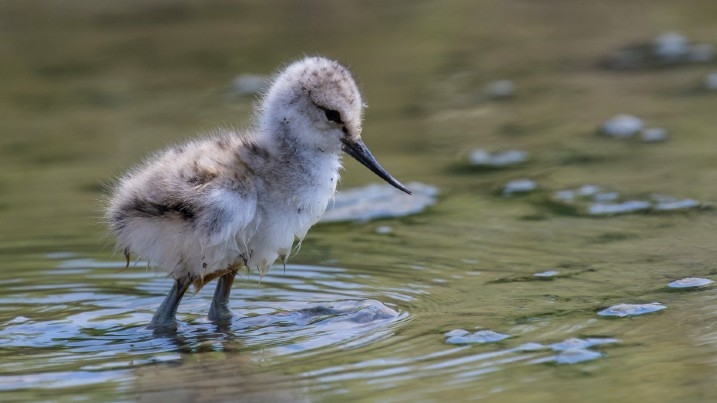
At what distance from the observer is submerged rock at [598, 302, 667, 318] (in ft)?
15.8

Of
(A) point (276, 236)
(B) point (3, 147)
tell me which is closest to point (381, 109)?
(B) point (3, 147)

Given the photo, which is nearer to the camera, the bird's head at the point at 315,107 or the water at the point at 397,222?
the water at the point at 397,222

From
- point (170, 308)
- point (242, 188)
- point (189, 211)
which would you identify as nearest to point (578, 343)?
point (242, 188)

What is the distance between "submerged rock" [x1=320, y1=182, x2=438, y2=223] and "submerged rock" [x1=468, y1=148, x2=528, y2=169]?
22.4 inches

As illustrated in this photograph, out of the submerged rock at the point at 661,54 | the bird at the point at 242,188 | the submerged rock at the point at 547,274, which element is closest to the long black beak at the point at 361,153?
the bird at the point at 242,188

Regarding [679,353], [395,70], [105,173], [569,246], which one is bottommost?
[679,353]

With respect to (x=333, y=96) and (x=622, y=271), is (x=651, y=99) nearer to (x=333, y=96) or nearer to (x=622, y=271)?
(x=622, y=271)

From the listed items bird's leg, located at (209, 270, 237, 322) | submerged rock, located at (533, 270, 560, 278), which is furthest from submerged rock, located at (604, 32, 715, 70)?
bird's leg, located at (209, 270, 237, 322)

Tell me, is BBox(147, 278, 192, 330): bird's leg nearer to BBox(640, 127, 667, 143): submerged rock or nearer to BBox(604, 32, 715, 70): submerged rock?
BBox(640, 127, 667, 143): submerged rock

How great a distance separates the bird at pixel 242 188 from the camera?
4.90m

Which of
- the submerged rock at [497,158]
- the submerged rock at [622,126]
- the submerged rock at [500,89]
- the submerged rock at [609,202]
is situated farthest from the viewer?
the submerged rock at [500,89]

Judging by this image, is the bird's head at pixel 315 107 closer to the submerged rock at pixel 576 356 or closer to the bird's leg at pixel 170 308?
the bird's leg at pixel 170 308

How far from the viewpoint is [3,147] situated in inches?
337

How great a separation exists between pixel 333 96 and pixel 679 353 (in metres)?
1.76
